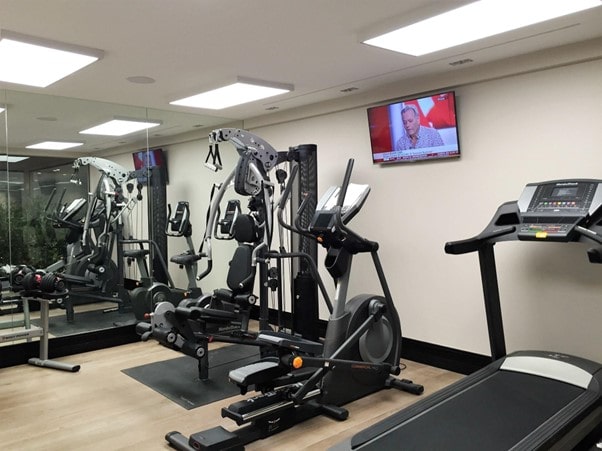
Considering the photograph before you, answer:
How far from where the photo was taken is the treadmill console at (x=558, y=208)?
2.76m

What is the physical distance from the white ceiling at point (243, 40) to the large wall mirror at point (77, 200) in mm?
517

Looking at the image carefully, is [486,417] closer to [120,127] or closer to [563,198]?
[563,198]

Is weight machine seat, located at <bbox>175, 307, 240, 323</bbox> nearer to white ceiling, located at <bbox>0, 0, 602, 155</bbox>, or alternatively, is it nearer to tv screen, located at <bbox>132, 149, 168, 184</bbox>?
white ceiling, located at <bbox>0, 0, 602, 155</bbox>

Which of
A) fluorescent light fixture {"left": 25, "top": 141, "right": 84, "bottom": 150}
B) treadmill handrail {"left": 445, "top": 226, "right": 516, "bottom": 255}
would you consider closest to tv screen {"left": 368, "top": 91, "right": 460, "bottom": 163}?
treadmill handrail {"left": 445, "top": 226, "right": 516, "bottom": 255}

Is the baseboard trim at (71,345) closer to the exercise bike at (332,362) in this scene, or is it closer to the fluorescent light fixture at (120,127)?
the fluorescent light fixture at (120,127)

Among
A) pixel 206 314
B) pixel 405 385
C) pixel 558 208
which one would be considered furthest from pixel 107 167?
pixel 558 208

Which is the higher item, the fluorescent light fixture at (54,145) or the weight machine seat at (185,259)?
the fluorescent light fixture at (54,145)

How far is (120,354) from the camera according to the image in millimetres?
4770

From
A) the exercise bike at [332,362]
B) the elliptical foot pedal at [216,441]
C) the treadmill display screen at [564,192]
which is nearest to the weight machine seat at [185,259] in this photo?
the exercise bike at [332,362]

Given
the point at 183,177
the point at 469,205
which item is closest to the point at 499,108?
the point at 469,205

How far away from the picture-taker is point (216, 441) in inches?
103

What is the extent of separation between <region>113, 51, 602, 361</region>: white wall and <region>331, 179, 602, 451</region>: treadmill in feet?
1.26

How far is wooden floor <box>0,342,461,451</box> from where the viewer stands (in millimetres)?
2939

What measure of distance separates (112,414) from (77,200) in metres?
2.69
